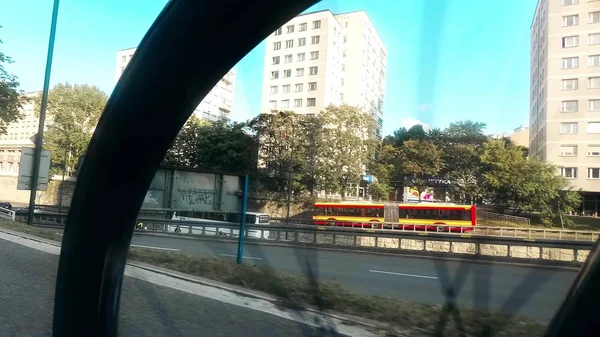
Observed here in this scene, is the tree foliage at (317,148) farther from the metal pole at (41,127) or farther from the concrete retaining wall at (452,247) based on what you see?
the metal pole at (41,127)

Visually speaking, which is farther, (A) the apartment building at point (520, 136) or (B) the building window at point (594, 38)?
(A) the apartment building at point (520, 136)

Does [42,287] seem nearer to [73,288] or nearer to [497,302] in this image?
[73,288]

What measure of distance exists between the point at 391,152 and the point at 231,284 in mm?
3481

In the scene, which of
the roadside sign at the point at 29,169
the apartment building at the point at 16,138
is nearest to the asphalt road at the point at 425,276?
the roadside sign at the point at 29,169

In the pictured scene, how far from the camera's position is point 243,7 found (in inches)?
44.2

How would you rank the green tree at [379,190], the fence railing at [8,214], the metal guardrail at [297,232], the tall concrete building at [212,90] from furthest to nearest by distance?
the fence railing at [8,214] < the metal guardrail at [297,232] < the green tree at [379,190] < the tall concrete building at [212,90]

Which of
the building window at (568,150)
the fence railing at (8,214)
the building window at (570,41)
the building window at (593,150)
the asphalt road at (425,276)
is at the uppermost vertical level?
the building window at (570,41)

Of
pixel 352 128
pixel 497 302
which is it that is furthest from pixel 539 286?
pixel 352 128

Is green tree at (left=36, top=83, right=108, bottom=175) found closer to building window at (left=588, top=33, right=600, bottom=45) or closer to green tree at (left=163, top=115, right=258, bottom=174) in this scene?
green tree at (left=163, top=115, right=258, bottom=174)

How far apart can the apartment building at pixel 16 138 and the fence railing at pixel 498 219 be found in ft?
73.3

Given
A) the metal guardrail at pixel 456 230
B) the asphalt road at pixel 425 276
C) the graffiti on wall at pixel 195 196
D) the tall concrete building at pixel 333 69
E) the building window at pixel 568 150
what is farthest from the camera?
the graffiti on wall at pixel 195 196

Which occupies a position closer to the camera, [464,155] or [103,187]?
[103,187]

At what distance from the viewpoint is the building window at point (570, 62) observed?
4969 millimetres

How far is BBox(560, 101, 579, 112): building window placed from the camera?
5121 mm
